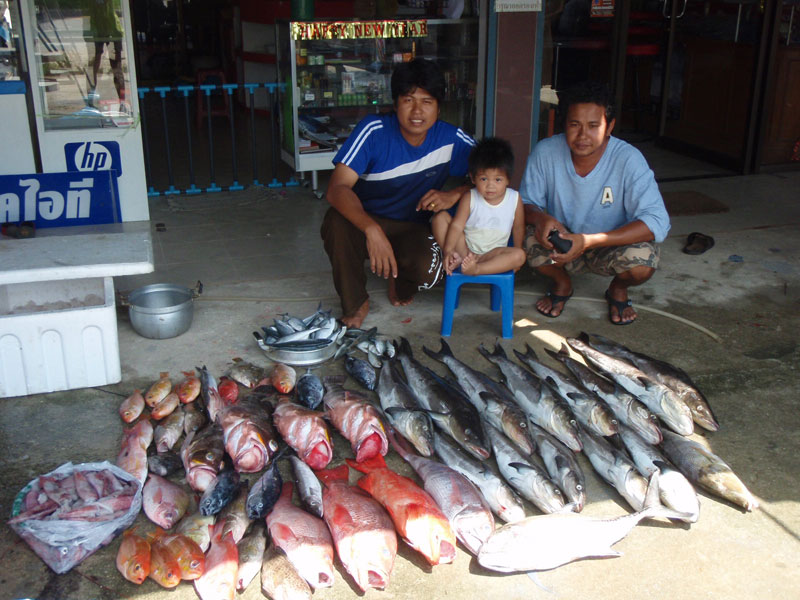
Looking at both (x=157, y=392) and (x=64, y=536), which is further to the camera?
(x=157, y=392)

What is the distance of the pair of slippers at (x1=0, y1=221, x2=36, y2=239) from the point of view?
475 centimetres

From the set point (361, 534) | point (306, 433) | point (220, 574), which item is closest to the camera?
point (220, 574)

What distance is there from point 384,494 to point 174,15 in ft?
45.8

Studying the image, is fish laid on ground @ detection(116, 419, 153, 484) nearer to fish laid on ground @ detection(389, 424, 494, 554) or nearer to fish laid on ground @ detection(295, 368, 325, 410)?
fish laid on ground @ detection(295, 368, 325, 410)

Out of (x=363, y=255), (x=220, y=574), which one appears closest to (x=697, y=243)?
(x=363, y=255)

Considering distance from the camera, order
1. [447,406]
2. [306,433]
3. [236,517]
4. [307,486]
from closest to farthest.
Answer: [236,517] → [307,486] → [306,433] → [447,406]

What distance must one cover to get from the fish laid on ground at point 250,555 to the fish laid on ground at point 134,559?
301 millimetres

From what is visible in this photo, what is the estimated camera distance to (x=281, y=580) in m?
2.50

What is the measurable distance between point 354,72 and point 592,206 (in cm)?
329

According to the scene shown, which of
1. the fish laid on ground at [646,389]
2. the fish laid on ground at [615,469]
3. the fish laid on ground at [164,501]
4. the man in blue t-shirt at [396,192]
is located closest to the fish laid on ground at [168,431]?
the fish laid on ground at [164,501]

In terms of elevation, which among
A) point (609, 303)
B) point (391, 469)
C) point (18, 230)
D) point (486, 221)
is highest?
point (486, 221)

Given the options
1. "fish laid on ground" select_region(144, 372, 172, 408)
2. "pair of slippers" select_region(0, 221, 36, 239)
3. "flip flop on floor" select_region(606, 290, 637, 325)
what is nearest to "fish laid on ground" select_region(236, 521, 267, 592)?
"fish laid on ground" select_region(144, 372, 172, 408)

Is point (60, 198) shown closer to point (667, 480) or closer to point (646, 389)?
point (646, 389)

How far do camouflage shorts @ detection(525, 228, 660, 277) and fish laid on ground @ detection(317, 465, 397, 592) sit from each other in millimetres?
2145
